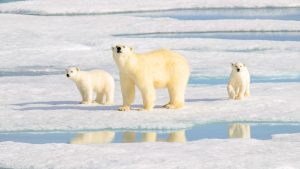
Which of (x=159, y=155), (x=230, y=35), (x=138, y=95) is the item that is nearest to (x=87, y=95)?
(x=138, y=95)

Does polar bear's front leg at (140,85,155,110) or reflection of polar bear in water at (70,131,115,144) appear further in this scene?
polar bear's front leg at (140,85,155,110)

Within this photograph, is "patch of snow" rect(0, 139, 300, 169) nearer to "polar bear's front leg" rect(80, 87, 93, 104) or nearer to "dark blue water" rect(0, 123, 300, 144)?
"dark blue water" rect(0, 123, 300, 144)

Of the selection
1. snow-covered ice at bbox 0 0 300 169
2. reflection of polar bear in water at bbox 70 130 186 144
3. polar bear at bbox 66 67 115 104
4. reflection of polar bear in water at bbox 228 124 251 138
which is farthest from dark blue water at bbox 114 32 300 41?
reflection of polar bear in water at bbox 70 130 186 144

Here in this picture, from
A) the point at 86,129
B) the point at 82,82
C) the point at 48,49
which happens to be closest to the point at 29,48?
the point at 48,49

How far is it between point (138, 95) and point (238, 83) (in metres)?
1.41

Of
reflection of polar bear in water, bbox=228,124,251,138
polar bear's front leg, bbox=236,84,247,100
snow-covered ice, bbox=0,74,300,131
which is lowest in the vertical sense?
reflection of polar bear in water, bbox=228,124,251,138

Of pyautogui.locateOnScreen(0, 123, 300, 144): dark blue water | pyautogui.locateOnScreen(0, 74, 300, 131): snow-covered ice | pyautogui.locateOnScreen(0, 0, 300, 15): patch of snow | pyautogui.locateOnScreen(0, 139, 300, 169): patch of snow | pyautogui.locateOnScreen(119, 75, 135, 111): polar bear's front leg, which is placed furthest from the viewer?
pyautogui.locateOnScreen(0, 0, 300, 15): patch of snow

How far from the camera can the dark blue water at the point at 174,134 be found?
8156mm

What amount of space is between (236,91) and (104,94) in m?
1.53

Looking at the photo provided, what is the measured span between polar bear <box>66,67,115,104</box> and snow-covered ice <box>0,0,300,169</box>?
25cm

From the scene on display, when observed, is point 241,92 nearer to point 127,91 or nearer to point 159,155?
point 127,91

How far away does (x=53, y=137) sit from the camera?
8344 millimetres

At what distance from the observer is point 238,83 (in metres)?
10.1

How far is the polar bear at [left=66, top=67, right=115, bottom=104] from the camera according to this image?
10094mm
